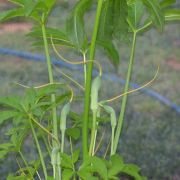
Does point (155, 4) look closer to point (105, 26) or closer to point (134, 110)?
point (105, 26)

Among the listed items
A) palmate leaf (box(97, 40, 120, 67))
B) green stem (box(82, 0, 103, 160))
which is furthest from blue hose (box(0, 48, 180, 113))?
green stem (box(82, 0, 103, 160))

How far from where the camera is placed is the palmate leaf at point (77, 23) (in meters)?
1.25

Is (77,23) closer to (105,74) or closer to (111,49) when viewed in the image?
(111,49)

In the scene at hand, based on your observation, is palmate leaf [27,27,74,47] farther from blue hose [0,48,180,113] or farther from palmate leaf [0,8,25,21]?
blue hose [0,48,180,113]

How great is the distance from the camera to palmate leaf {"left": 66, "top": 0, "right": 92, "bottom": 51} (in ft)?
4.10

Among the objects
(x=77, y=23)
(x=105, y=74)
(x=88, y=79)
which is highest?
(x=77, y=23)

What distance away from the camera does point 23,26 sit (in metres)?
6.82

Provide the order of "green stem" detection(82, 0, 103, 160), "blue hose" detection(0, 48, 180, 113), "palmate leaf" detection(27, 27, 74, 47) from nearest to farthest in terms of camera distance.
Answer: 1. "green stem" detection(82, 0, 103, 160)
2. "palmate leaf" detection(27, 27, 74, 47)
3. "blue hose" detection(0, 48, 180, 113)

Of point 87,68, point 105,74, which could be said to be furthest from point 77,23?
point 105,74

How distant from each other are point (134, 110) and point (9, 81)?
1.26 m

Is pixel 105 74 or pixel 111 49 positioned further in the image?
pixel 105 74

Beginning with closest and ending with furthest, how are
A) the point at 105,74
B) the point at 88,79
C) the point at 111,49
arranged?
1. the point at 88,79
2. the point at 111,49
3. the point at 105,74

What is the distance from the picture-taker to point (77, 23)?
1.27 metres

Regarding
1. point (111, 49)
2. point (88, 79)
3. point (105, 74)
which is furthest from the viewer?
point (105, 74)
